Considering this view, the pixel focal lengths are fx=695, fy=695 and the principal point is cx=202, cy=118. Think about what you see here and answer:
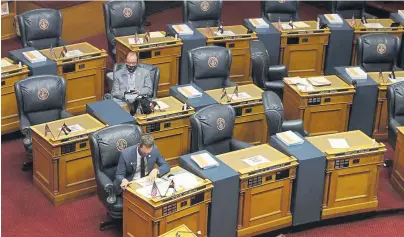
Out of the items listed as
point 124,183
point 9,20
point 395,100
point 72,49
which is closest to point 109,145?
point 124,183

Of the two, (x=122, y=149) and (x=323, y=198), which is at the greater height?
(x=122, y=149)

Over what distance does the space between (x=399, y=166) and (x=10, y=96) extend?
410 cm

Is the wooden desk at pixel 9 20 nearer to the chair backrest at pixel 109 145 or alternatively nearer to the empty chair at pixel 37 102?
the empty chair at pixel 37 102

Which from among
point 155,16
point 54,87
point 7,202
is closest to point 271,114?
point 54,87

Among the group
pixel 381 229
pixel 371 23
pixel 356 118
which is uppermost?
pixel 371 23

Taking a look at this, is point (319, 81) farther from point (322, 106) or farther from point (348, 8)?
point (348, 8)

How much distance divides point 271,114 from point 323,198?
0.93 metres

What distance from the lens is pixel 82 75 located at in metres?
7.93

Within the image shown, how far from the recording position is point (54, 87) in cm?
692

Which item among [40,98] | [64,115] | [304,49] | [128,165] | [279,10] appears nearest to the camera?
[128,165]

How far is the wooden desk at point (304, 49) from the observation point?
882 cm

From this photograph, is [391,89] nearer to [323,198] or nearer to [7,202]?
[323,198]

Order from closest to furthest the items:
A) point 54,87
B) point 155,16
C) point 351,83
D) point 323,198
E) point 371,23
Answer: point 323,198 < point 54,87 < point 351,83 < point 371,23 < point 155,16

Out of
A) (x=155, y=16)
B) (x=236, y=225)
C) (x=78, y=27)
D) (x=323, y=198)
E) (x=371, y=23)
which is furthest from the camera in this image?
(x=155, y=16)
